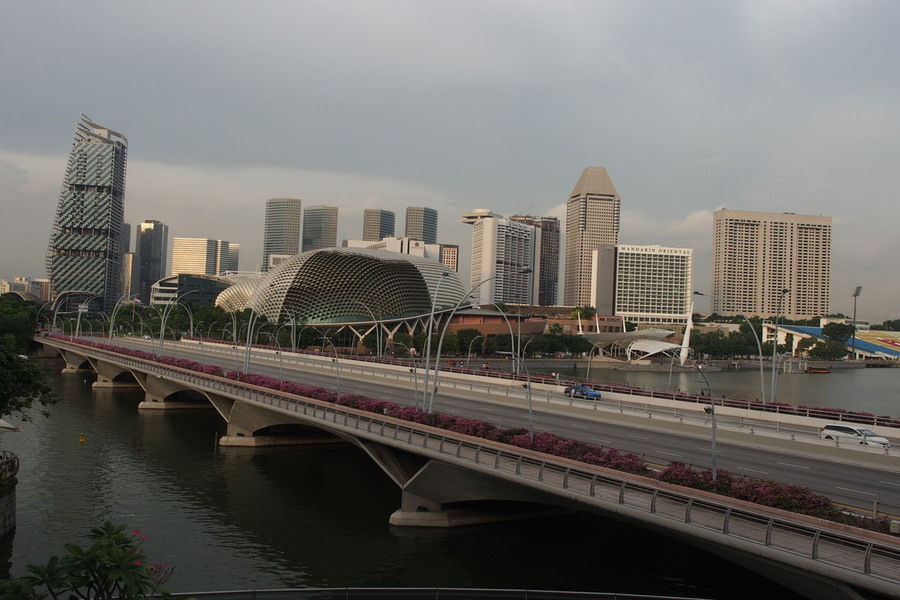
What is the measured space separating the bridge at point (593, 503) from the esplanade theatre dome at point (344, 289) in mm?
120433

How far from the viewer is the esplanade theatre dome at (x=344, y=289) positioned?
16600cm

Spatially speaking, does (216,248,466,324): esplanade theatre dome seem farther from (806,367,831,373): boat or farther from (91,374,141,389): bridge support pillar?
(806,367,831,373): boat

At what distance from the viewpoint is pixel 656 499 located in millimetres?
20828

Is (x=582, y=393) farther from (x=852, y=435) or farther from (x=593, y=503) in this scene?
(x=593, y=503)

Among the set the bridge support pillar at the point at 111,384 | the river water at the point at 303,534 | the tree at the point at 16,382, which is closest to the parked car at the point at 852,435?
the river water at the point at 303,534

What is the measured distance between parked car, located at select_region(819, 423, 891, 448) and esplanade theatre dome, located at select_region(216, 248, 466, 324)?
12934 cm

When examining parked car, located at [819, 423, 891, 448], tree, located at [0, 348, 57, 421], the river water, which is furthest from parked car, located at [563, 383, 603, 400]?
tree, located at [0, 348, 57, 421]

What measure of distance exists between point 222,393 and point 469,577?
30.0 meters

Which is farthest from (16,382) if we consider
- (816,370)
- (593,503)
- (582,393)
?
(816,370)

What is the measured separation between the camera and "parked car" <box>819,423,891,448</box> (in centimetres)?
3459

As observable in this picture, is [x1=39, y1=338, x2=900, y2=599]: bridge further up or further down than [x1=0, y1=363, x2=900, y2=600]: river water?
further up

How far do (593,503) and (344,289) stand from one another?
150 meters

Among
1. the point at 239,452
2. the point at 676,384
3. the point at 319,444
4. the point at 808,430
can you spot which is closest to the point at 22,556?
the point at 239,452

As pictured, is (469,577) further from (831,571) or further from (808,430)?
(808,430)
